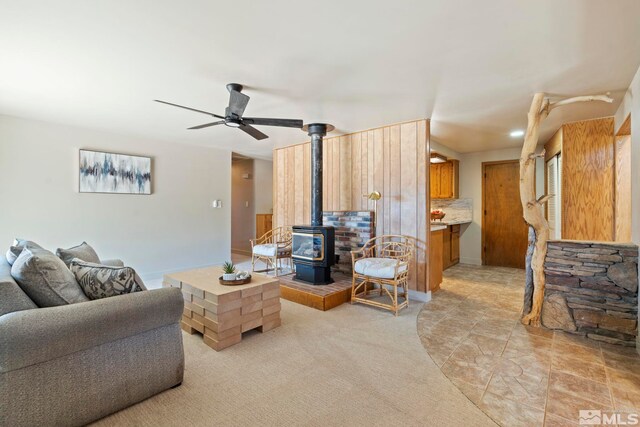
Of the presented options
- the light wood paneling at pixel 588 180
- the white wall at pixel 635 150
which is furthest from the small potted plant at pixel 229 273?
the light wood paneling at pixel 588 180

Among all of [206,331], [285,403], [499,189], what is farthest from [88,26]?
[499,189]

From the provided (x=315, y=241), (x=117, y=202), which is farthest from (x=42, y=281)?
(x=117, y=202)

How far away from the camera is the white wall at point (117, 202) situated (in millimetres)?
3895

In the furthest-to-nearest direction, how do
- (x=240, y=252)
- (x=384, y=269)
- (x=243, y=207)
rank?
(x=240, y=252) < (x=243, y=207) < (x=384, y=269)

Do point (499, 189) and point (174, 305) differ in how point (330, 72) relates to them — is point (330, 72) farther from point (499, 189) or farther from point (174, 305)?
point (499, 189)

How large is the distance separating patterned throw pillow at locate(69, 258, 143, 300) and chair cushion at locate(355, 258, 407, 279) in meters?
2.29

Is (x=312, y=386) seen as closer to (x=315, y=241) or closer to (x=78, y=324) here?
(x=78, y=324)

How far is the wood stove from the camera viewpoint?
3.93 m

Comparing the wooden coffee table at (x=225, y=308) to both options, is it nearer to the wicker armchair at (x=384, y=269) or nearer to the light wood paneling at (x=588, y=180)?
the wicker armchair at (x=384, y=269)

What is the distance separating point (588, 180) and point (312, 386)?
13.4ft

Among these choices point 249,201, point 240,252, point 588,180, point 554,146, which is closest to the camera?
point 588,180

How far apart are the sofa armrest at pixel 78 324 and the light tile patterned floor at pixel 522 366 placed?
79.7 inches

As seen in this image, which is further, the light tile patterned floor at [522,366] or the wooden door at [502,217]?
the wooden door at [502,217]

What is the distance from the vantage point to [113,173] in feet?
15.2
